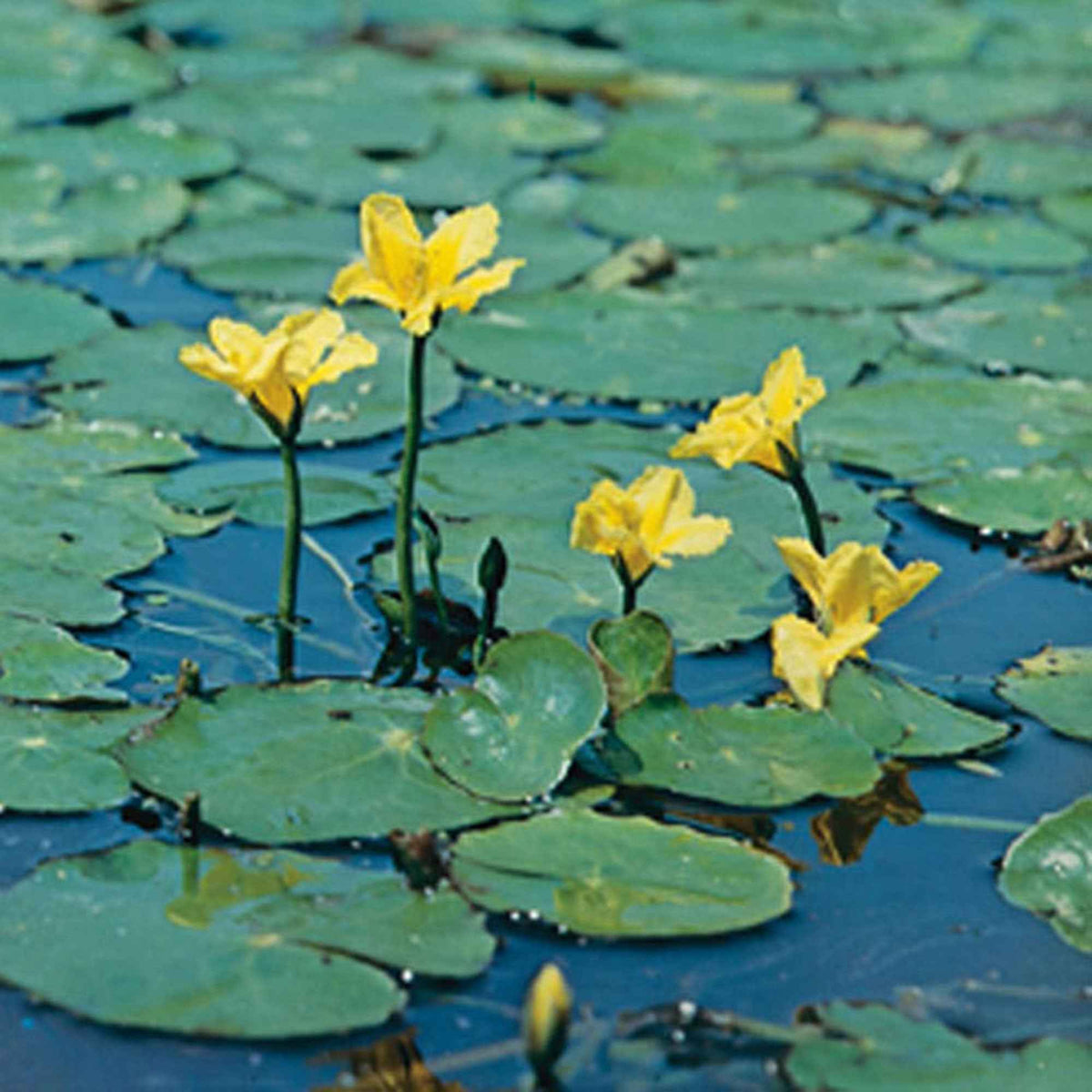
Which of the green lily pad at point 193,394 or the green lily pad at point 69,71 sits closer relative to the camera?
the green lily pad at point 193,394

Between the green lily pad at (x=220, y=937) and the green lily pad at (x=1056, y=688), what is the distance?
3.22 feet

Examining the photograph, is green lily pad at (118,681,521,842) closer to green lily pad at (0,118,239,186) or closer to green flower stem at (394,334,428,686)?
green flower stem at (394,334,428,686)

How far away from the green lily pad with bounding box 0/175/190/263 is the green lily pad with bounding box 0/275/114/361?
30cm

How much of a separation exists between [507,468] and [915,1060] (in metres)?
1.61

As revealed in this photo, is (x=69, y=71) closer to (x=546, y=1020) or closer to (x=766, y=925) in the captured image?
(x=766, y=925)

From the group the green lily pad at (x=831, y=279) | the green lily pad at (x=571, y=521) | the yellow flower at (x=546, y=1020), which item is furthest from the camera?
the green lily pad at (x=831, y=279)

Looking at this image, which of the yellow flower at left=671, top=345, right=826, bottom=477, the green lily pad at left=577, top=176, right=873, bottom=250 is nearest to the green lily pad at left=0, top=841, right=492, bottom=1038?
the yellow flower at left=671, top=345, right=826, bottom=477

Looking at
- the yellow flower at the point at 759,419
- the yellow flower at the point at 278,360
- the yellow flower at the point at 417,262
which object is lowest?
the yellow flower at the point at 759,419

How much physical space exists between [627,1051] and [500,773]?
47cm

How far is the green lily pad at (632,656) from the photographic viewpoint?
2.57m

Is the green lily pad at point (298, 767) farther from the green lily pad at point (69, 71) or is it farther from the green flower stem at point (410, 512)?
the green lily pad at point (69, 71)

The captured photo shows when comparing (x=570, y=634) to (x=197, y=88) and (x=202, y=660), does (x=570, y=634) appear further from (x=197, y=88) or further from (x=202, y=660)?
(x=197, y=88)

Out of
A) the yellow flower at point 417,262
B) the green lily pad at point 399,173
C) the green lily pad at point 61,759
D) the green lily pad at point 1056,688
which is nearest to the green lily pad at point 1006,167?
the green lily pad at point 399,173

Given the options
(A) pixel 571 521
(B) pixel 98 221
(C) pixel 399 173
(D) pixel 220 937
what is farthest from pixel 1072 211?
(D) pixel 220 937
